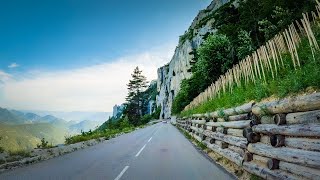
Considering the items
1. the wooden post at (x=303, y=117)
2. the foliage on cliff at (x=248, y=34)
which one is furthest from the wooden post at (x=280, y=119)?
the foliage on cliff at (x=248, y=34)

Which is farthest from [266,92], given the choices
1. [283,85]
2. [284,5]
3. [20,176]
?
[284,5]

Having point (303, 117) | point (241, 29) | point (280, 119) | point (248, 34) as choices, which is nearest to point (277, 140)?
point (280, 119)

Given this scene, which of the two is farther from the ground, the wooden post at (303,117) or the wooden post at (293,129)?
the wooden post at (303,117)

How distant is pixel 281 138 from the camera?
6.60 meters

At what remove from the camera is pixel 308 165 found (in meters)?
5.34

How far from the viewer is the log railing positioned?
5.36 meters

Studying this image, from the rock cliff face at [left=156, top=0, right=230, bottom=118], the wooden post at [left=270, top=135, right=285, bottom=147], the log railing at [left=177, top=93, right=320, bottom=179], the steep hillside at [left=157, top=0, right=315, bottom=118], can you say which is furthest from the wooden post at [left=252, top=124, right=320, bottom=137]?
the rock cliff face at [left=156, top=0, right=230, bottom=118]

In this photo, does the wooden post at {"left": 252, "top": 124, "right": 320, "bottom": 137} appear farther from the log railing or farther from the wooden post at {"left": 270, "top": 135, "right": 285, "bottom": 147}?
the wooden post at {"left": 270, "top": 135, "right": 285, "bottom": 147}

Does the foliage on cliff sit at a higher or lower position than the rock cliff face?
lower

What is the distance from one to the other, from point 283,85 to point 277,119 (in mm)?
932

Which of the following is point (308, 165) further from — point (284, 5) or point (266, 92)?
point (284, 5)

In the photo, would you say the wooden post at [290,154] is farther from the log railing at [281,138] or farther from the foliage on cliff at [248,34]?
the foliage on cliff at [248,34]

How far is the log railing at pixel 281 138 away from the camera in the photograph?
17.6 ft

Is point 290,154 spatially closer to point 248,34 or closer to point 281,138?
point 281,138
